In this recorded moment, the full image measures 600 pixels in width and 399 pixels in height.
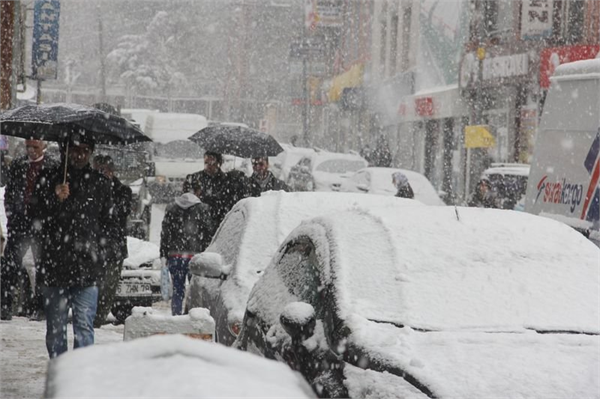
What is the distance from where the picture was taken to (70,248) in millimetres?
7234

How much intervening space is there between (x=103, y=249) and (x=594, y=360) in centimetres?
373

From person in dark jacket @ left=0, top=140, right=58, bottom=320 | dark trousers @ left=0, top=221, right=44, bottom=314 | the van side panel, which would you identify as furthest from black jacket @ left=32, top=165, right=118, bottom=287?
the van side panel

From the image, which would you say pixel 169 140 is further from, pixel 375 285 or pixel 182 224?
pixel 375 285

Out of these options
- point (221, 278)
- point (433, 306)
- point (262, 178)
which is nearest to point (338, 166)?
point (262, 178)

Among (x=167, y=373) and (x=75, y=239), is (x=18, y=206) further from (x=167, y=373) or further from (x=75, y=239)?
(x=167, y=373)

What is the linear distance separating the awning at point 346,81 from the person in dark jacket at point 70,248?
42.1 meters

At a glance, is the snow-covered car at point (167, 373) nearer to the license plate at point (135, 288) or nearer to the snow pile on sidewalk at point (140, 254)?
the license plate at point (135, 288)

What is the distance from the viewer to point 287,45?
256 feet

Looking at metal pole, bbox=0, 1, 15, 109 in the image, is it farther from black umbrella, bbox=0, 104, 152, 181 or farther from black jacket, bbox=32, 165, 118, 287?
black jacket, bbox=32, 165, 118, 287

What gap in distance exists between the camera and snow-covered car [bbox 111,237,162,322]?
36.4ft

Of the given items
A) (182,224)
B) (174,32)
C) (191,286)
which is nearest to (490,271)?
(191,286)

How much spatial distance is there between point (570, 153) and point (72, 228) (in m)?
6.38

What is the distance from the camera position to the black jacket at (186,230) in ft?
35.0

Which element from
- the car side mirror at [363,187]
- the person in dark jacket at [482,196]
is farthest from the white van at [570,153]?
the car side mirror at [363,187]
